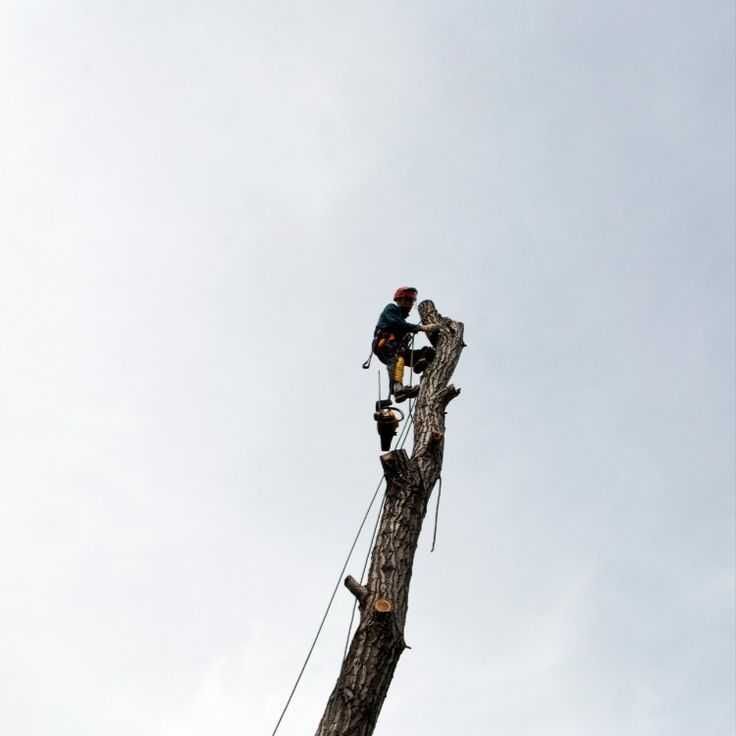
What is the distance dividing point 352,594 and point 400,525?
1.68 ft

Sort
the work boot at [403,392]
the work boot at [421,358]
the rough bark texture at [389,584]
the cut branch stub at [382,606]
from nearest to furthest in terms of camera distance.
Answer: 1. the rough bark texture at [389,584]
2. the cut branch stub at [382,606]
3. the work boot at [403,392]
4. the work boot at [421,358]

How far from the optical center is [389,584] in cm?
390

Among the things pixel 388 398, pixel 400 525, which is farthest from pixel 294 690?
pixel 388 398

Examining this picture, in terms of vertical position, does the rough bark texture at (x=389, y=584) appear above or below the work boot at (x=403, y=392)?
below

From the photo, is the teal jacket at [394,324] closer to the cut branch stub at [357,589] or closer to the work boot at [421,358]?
the work boot at [421,358]

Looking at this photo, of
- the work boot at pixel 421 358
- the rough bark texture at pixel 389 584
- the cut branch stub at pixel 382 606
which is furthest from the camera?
the work boot at pixel 421 358

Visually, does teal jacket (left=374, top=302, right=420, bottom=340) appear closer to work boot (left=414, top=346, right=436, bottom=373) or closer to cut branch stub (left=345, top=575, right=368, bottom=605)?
work boot (left=414, top=346, right=436, bottom=373)

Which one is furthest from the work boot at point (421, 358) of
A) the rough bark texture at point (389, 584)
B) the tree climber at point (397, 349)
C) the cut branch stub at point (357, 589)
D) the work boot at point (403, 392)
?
the cut branch stub at point (357, 589)

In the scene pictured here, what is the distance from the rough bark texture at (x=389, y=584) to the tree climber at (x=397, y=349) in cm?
119

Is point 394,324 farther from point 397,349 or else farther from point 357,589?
point 357,589

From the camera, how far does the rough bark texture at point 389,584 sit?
342cm

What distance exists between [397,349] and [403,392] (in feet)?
1.69

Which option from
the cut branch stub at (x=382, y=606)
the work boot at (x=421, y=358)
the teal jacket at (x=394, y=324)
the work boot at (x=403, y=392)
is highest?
the teal jacket at (x=394, y=324)

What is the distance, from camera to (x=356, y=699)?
3412mm
